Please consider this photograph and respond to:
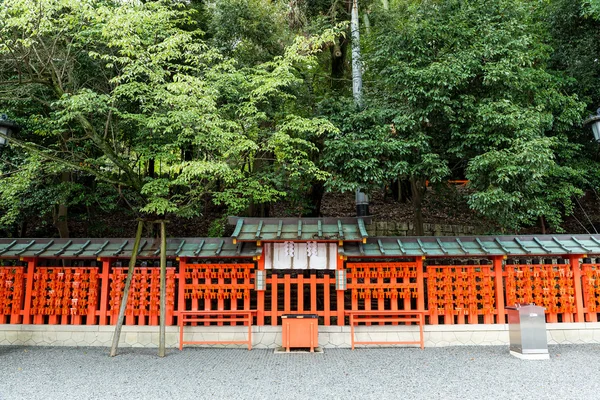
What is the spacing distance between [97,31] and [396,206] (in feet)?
49.3

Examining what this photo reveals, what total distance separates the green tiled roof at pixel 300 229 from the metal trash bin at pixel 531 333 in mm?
3470

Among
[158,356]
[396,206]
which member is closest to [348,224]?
[158,356]

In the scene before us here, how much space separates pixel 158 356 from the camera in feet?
25.2

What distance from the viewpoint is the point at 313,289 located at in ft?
28.2

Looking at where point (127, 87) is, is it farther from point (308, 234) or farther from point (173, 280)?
point (308, 234)

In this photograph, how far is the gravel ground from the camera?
18.6 ft

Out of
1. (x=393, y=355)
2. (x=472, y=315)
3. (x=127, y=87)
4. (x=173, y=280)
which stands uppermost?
(x=127, y=87)

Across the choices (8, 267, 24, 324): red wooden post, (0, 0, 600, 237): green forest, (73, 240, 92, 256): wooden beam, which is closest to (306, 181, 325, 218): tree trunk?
(0, 0, 600, 237): green forest

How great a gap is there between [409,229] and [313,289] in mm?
8852

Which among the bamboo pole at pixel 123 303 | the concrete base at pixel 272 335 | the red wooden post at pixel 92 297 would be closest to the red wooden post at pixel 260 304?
the concrete base at pixel 272 335

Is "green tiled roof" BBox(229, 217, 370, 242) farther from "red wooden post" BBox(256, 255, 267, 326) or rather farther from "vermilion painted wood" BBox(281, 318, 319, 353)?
"vermilion painted wood" BBox(281, 318, 319, 353)

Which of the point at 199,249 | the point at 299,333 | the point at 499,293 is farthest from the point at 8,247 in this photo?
the point at 499,293

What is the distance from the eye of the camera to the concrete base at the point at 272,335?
27.6 ft

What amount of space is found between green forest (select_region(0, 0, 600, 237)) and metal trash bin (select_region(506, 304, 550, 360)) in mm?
2514
